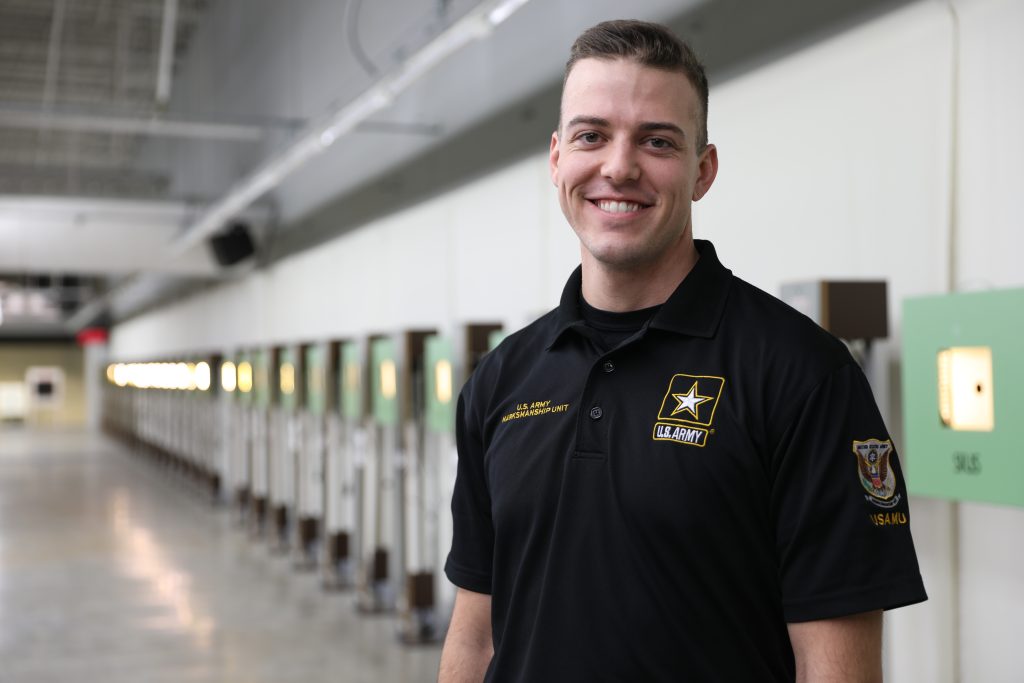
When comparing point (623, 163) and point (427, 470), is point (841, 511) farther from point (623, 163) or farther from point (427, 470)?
point (427, 470)

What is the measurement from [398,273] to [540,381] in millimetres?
7171

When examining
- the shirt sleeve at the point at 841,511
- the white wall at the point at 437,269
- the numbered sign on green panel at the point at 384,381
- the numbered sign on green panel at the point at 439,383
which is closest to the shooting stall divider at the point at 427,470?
the numbered sign on green panel at the point at 439,383

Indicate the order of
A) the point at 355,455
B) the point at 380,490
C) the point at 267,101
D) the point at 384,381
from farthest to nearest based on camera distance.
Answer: the point at 267,101, the point at 380,490, the point at 355,455, the point at 384,381

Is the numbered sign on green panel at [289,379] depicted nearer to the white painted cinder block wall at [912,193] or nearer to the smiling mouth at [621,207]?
the white painted cinder block wall at [912,193]

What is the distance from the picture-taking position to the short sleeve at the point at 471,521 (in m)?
1.52

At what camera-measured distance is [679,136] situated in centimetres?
129

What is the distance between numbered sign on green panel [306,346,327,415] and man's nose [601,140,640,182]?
7.84 metres

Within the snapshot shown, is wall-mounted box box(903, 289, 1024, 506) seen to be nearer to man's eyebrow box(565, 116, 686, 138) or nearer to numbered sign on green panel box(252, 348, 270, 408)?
man's eyebrow box(565, 116, 686, 138)

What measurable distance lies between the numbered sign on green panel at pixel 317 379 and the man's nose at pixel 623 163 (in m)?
7.84

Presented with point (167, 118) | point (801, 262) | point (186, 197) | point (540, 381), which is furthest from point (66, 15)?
point (540, 381)

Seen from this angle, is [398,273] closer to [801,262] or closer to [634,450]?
[801,262]

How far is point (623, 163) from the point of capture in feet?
4.18

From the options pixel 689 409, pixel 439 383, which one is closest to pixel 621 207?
pixel 689 409

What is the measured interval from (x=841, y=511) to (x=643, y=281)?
1.21 ft
